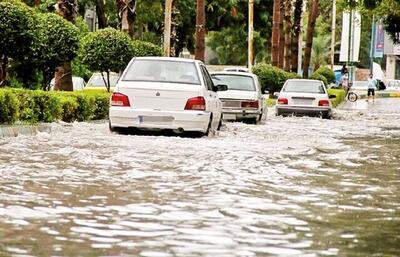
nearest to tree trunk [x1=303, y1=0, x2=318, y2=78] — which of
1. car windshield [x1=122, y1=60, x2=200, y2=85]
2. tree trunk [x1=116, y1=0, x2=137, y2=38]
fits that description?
tree trunk [x1=116, y1=0, x2=137, y2=38]

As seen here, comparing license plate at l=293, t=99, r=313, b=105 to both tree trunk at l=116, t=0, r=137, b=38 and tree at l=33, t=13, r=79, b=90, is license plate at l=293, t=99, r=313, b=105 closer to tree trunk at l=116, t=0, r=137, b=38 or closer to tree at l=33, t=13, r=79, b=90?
tree trunk at l=116, t=0, r=137, b=38

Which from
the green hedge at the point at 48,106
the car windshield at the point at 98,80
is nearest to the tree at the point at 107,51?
the green hedge at the point at 48,106

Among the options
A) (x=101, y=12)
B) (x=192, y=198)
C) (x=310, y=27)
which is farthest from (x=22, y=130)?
(x=310, y=27)

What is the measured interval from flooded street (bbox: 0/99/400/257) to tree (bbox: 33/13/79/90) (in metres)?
5.58

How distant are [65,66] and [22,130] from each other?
354 inches

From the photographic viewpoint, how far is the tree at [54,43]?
67.9 ft

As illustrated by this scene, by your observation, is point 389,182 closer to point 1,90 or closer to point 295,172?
point 295,172

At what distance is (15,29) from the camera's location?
1866cm

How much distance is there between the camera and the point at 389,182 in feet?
36.1

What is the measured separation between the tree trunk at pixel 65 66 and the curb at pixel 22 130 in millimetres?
7575

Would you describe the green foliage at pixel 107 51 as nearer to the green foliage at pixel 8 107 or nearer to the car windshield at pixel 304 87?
the car windshield at pixel 304 87

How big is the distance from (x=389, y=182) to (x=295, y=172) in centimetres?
123

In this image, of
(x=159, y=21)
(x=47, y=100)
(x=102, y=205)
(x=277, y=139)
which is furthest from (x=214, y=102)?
(x=159, y=21)

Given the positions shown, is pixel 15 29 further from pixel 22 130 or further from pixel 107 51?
pixel 107 51
